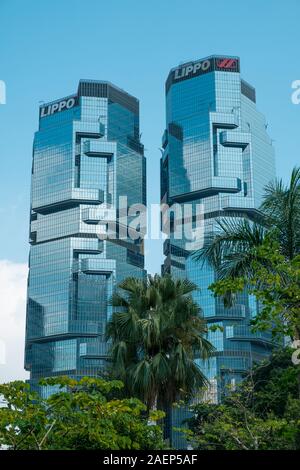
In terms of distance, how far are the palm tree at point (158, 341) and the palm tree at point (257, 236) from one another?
16.9ft

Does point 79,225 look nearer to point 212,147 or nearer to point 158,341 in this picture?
point 212,147

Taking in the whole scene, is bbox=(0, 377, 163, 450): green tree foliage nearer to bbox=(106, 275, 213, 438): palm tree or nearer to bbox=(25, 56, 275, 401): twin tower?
bbox=(106, 275, 213, 438): palm tree

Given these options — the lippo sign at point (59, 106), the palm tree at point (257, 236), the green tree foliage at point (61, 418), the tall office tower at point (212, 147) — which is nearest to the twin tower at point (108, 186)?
the tall office tower at point (212, 147)

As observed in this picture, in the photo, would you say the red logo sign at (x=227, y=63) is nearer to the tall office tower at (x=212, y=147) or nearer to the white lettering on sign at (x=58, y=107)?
the tall office tower at (x=212, y=147)

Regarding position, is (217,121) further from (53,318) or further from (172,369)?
(172,369)

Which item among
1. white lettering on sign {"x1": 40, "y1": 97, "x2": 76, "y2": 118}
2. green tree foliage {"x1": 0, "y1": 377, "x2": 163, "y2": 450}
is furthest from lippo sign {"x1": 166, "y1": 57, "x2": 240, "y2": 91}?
green tree foliage {"x1": 0, "y1": 377, "x2": 163, "y2": 450}

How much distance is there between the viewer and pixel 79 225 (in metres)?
184

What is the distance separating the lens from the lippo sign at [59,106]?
635 ft

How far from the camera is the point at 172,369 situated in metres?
26.8

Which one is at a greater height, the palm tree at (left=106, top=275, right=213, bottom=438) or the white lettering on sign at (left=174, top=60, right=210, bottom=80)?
the white lettering on sign at (left=174, top=60, right=210, bottom=80)

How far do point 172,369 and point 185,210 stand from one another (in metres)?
158

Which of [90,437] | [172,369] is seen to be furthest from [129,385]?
[90,437]

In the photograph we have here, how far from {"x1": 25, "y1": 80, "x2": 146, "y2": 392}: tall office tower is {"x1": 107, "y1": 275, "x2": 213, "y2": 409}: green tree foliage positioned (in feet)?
469

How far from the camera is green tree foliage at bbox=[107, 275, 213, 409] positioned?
26578mm
